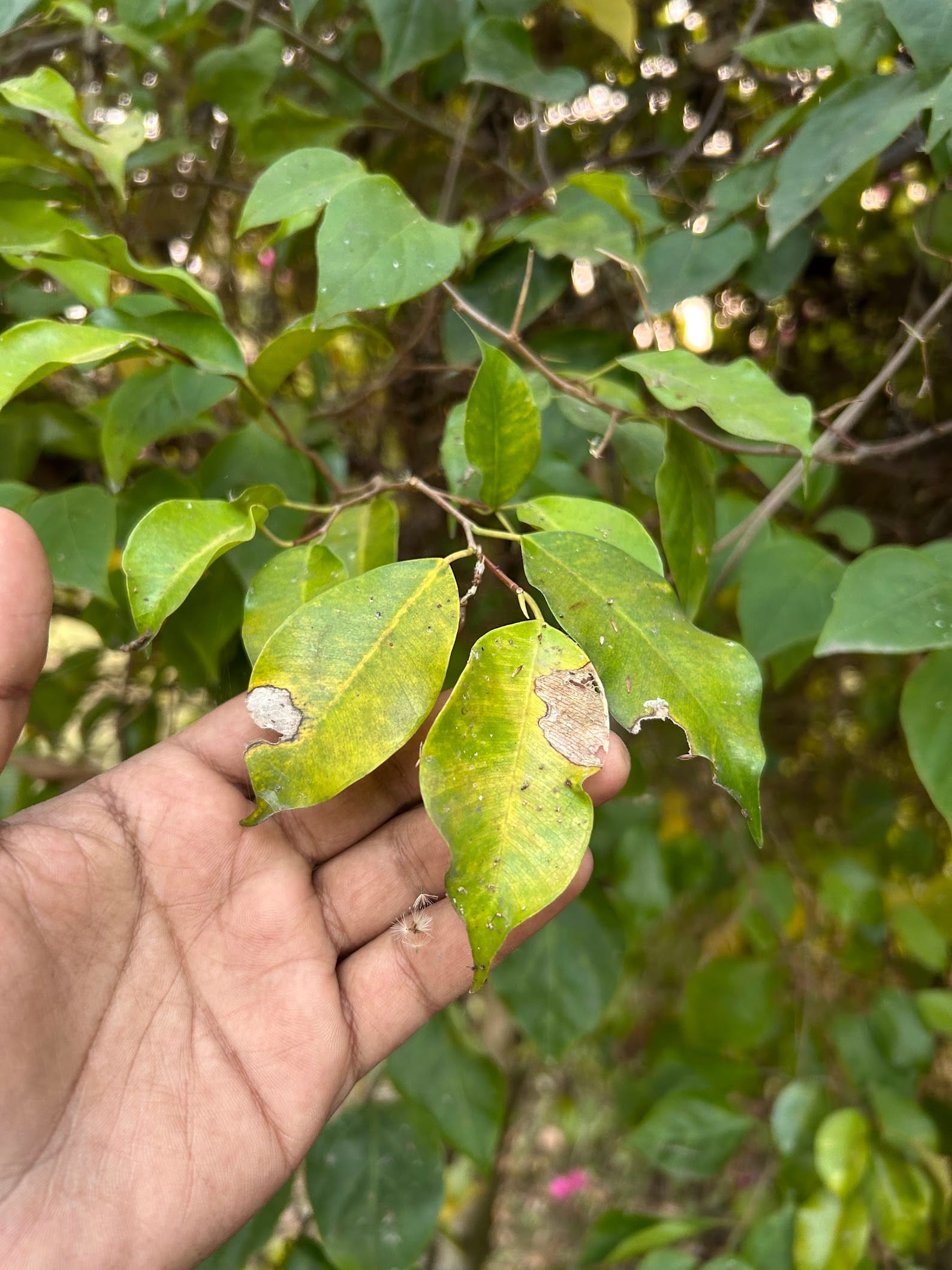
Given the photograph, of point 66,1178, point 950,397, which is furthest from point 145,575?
point 950,397

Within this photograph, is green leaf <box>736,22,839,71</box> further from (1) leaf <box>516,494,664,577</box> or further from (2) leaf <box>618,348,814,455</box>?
(1) leaf <box>516,494,664,577</box>

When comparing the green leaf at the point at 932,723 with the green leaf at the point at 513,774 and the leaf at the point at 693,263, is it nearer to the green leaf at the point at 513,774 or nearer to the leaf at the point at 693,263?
the green leaf at the point at 513,774

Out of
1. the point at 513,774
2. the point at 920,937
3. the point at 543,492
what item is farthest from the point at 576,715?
the point at 920,937

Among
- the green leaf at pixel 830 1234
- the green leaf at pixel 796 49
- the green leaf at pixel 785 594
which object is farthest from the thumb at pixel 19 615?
the green leaf at pixel 830 1234

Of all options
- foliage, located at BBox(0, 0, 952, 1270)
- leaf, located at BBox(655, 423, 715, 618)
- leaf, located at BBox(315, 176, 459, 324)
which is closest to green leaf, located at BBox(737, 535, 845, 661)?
foliage, located at BBox(0, 0, 952, 1270)

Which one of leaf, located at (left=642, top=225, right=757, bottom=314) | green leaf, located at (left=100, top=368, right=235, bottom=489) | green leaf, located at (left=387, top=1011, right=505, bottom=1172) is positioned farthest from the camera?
green leaf, located at (left=387, top=1011, right=505, bottom=1172)
